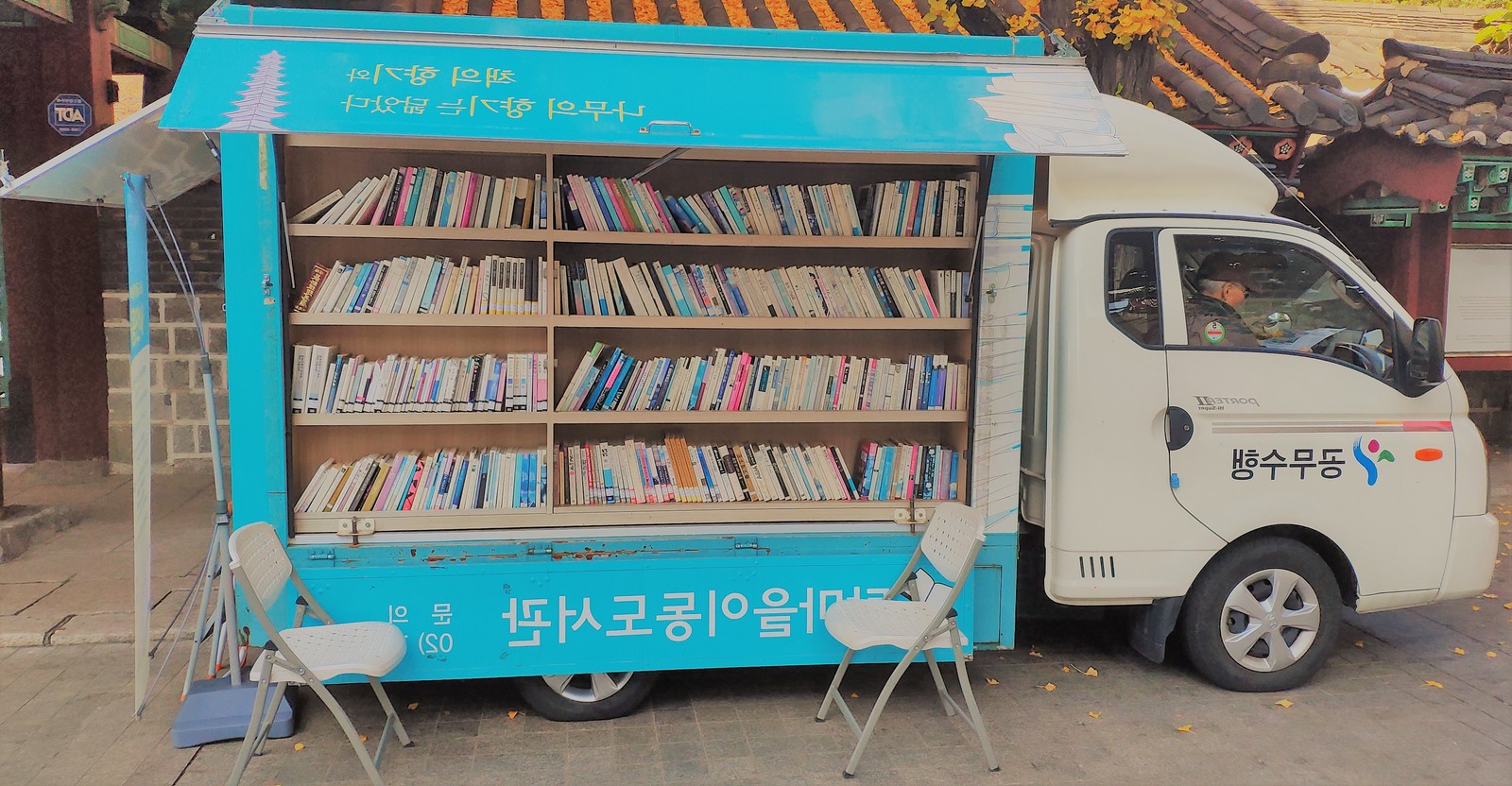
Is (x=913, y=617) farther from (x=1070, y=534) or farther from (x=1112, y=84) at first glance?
(x=1112, y=84)

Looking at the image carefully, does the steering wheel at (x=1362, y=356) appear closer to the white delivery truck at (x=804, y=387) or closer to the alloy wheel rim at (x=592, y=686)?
the white delivery truck at (x=804, y=387)

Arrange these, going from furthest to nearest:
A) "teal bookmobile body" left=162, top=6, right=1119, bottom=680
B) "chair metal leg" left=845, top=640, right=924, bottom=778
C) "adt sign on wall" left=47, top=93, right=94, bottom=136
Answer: "adt sign on wall" left=47, top=93, right=94, bottom=136
"chair metal leg" left=845, top=640, right=924, bottom=778
"teal bookmobile body" left=162, top=6, right=1119, bottom=680

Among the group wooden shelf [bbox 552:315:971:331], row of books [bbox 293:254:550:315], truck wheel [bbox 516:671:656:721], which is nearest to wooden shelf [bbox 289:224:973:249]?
row of books [bbox 293:254:550:315]

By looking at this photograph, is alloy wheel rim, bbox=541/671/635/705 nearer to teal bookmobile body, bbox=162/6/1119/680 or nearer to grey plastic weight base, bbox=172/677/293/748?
teal bookmobile body, bbox=162/6/1119/680

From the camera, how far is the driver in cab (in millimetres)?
4059

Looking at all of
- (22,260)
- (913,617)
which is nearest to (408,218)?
(913,617)

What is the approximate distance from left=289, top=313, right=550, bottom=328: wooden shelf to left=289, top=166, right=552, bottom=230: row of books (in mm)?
337

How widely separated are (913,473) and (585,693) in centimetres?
155

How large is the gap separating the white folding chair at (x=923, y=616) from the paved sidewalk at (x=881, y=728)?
0.16m

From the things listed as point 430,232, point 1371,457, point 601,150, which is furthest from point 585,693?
point 1371,457

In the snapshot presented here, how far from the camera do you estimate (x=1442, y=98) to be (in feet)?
24.4

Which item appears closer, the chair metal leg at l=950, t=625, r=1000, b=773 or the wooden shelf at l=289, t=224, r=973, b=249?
the chair metal leg at l=950, t=625, r=1000, b=773

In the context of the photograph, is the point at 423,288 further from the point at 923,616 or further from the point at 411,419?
the point at 923,616

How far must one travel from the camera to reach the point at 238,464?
11.7 ft
